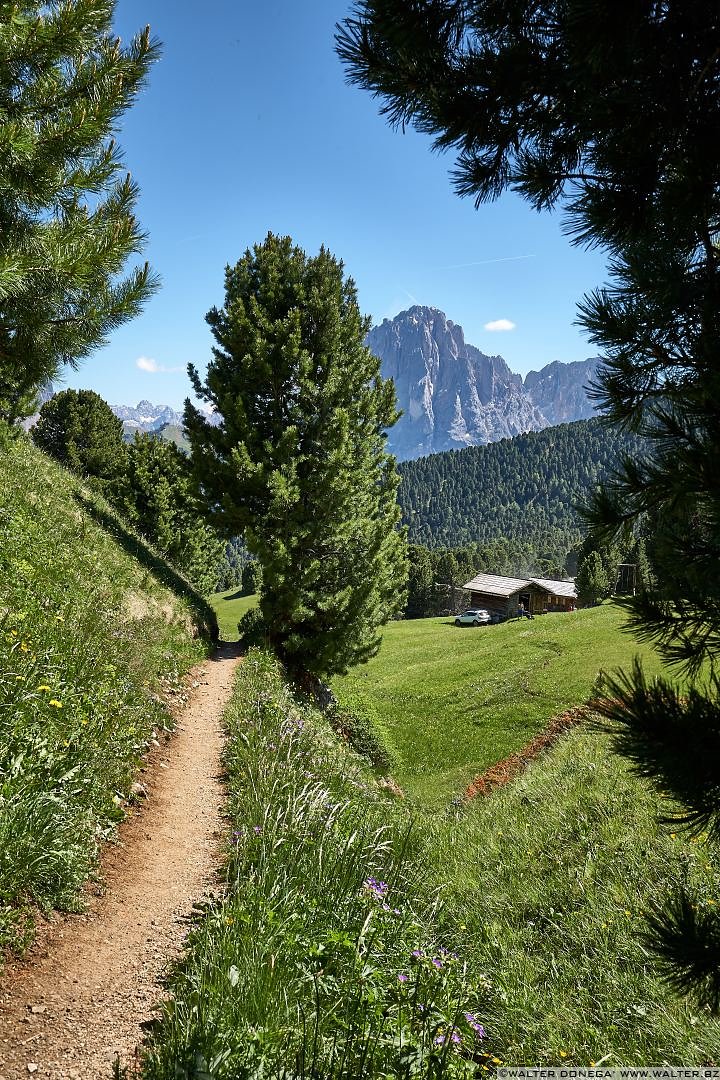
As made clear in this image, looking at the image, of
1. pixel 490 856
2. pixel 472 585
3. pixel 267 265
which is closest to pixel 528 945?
pixel 490 856

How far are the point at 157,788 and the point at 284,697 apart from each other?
18.0 ft

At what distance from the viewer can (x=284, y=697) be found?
38.6 ft

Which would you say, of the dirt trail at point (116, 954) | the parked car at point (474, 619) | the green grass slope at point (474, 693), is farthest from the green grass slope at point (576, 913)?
the parked car at point (474, 619)

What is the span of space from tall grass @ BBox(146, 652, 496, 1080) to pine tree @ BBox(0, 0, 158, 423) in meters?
5.69

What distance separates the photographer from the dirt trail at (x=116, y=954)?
2871mm

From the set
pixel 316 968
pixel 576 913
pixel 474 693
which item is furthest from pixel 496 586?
pixel 316 968

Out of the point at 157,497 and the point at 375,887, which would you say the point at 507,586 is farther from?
the point at 375,887

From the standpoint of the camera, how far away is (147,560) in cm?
1606

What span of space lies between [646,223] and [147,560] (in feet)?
52.0

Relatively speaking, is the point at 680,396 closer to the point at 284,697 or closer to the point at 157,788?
the point at 157,788

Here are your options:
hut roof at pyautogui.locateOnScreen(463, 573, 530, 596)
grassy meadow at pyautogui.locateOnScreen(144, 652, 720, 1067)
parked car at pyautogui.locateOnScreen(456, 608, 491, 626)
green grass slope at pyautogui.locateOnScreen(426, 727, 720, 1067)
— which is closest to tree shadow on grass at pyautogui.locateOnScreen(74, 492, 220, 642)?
grassy meadow at pyautogui.locateOnScreen(144, 652, 720, 1067)

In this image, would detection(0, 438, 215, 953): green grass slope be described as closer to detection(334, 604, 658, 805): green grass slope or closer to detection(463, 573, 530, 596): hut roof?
detection(334, 604, 658, 805): green grass slope

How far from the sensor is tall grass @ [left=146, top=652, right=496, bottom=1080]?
273 cm

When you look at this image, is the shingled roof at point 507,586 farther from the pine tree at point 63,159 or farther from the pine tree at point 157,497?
the pine tree at point 63,159
